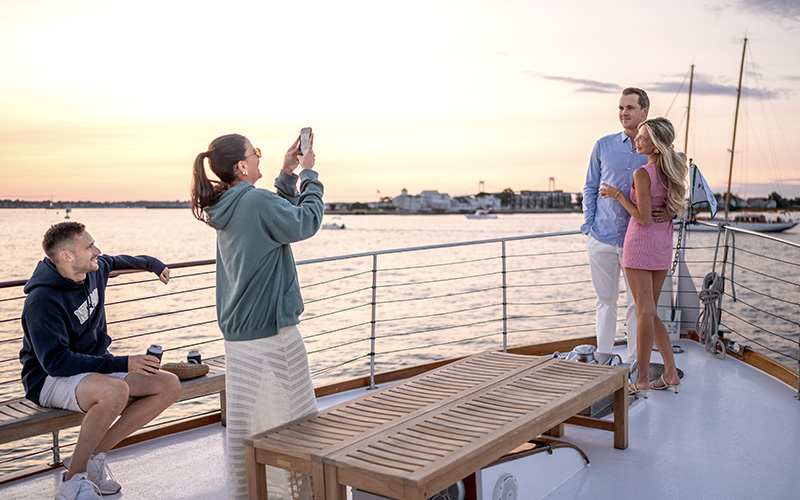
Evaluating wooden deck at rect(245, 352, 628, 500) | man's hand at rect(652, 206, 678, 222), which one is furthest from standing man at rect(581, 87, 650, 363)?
wooden deck at rect(245, 352, 628, 500)

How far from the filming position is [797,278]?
31.3m

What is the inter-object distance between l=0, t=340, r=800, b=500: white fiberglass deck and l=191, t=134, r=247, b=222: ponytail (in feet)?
3.87

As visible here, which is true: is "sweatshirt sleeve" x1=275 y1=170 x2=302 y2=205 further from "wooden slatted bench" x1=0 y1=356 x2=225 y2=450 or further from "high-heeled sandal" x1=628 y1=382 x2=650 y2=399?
"high-heeled sandal" x1=628 y1=382 x2=650 y2=399

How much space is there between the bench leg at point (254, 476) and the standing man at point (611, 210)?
234cm

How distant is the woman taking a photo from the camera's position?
205 cm

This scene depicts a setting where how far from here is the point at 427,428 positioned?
209 cm

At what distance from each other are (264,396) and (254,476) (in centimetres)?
24

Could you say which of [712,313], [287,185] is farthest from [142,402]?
[712,313]

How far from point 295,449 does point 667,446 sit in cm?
187

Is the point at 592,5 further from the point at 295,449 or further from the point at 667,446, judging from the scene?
the point at 295,449

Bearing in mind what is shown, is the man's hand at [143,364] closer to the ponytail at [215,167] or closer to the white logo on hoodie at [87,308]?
the white logo on hoodie at [87,308]

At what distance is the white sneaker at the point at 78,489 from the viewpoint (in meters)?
2.38

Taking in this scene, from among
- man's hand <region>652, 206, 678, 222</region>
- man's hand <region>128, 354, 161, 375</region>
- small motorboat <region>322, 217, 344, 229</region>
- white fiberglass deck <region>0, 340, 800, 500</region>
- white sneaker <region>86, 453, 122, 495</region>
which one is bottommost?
small motorboat <region>322, 217, 344, 229</region>

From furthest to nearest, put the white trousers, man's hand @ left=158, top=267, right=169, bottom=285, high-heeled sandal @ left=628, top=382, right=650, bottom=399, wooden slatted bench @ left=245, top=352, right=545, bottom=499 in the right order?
the white trousers < high-heeled sandal @ left=628, top=382, right=650, bottom=399 < man's hand @ left=158, top=267, right=169, bottom=285 < wooden slatted bench @ left=245, top=352, right=545, bottom=499
